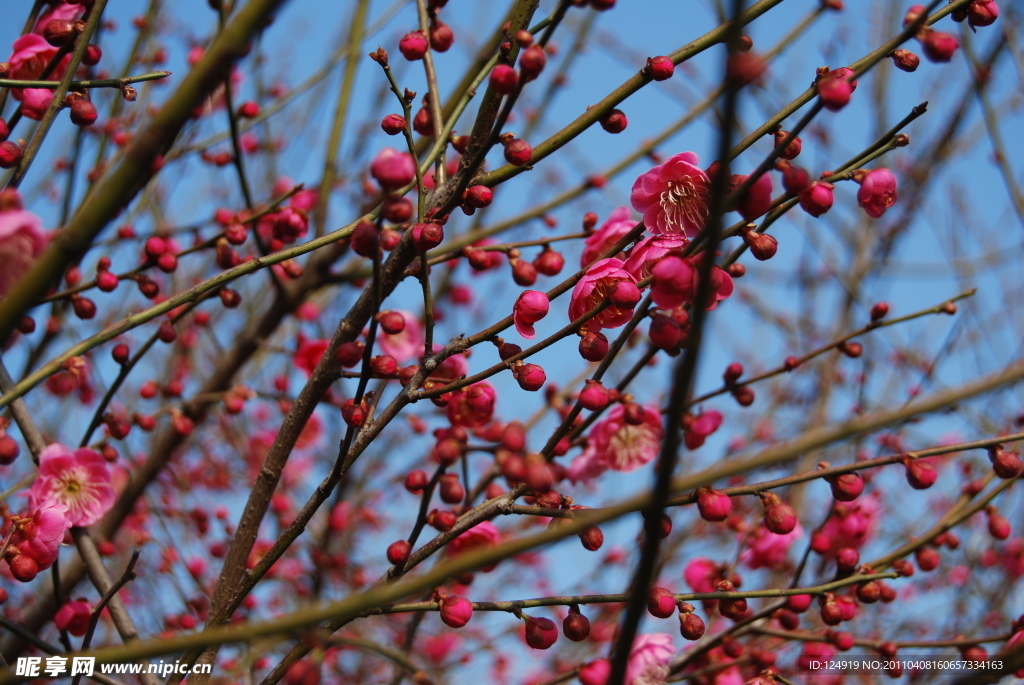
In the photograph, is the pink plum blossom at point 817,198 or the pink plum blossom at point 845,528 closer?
the pink plum blossom at point 817,198

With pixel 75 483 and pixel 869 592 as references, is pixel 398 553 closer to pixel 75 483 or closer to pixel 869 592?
pixel 75 483

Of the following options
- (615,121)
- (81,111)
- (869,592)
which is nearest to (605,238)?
(615,121)

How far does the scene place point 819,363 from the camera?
16.6 feet

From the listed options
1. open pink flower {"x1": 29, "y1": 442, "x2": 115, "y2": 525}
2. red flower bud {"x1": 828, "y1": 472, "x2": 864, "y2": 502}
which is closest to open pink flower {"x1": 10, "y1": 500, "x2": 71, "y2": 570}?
open pink flower {"x1": 29, "y1": 442, "x2": 115, "y2": 525}

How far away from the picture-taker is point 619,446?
1.94m

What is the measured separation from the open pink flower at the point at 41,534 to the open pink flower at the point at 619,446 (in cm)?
125

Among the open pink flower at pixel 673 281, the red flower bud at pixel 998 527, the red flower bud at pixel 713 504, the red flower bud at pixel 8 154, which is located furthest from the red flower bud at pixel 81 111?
the red flower bud at pixel 998 527

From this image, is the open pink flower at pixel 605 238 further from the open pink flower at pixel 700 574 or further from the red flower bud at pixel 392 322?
the open pink flower at pixel 700 574

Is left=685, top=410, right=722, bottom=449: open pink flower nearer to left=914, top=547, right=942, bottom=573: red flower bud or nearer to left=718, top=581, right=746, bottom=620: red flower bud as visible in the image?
left=718, top=581, right=746, bottom=620: red flower bud

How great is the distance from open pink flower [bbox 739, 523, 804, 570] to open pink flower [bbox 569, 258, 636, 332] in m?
1.13

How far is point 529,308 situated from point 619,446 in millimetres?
644

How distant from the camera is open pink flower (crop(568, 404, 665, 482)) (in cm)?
192

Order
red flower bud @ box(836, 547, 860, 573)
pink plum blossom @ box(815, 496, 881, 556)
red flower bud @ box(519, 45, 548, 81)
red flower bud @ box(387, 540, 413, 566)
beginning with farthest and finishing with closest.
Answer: pink plum blossom @ box(815, 496, 881, 556)
red flower bud @ box(836, 547, 860, 573)
red flower bud @ box(387, 540, 413, 566)
red flower bud @ box(519, 45, 548, 81)

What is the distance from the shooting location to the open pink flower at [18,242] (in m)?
1.04
